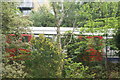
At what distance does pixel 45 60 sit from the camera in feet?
10.5

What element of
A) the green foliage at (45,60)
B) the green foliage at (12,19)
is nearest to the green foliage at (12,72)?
the green foliage at (45,60)

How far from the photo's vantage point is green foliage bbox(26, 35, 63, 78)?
3.18 meters

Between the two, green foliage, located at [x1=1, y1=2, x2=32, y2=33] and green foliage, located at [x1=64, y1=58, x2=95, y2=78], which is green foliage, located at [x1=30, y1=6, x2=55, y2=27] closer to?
green foliage, located at [x1=1, y1=2, x2=32, y2=33]

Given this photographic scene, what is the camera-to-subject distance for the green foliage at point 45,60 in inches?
125

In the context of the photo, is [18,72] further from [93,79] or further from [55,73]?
[93,79]

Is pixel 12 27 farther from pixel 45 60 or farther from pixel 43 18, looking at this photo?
pixel 45 60

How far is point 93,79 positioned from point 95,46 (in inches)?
31.6

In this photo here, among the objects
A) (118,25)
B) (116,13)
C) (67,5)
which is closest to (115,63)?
(118,25)

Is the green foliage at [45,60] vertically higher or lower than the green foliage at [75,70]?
higher

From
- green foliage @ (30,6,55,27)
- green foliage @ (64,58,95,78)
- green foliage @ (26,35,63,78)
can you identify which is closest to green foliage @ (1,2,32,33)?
green foliage @ (30,6,55,27)

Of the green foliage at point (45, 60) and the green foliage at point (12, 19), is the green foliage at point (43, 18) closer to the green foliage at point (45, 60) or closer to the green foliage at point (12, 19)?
the green foliage at point (12, 19)

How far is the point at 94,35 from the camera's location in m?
4.12

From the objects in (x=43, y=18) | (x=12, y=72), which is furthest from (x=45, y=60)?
(x=43, y=18)

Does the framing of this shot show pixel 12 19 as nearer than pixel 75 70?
Yes
